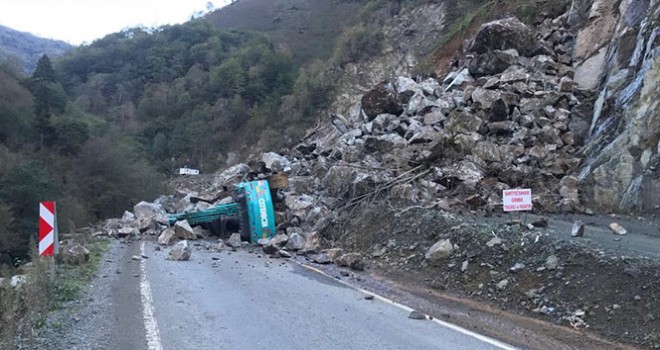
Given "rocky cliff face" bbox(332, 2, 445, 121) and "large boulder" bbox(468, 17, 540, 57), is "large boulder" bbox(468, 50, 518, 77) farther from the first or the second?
"rocky cliff face" bbox(332, 2, 445, 121)

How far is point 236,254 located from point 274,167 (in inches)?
253

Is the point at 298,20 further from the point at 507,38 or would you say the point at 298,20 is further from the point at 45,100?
the point at 507,38

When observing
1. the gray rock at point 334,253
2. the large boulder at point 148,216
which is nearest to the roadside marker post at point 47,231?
the gray rock at point 334,253

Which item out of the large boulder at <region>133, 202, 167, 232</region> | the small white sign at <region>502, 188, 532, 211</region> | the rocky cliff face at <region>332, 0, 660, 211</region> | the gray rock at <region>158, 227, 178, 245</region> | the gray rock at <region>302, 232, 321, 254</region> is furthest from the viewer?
the large boulder at <region>133, 202, 167, 232</region>

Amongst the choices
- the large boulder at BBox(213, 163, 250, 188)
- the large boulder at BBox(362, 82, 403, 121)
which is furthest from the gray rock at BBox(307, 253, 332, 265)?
the large boulder at BBox(213, 163, 250, 188)

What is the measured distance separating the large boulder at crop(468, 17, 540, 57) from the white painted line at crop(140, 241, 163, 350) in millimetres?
13968

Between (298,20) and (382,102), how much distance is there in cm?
9138

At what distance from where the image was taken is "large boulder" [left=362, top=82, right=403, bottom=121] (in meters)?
18.3

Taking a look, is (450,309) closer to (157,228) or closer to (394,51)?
(157,228)

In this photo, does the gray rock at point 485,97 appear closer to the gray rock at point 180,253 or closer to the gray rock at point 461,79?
the gray rock at point 461,79

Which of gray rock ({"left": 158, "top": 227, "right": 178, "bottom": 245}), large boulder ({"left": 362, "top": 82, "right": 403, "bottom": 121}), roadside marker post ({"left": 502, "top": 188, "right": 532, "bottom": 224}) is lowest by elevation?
gray rock ({"left": 158, "top": 227, "right": 178, "bottom": 245})

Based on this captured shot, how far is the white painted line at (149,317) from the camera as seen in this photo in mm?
5988

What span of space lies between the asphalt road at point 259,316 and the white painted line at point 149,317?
0.01 metres

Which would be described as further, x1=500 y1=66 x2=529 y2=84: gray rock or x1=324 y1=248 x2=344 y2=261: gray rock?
x1=500 y1=66 x2=529 y2=84: gray rock
